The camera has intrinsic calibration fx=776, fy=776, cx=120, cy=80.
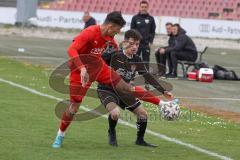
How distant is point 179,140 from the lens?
35.6ft

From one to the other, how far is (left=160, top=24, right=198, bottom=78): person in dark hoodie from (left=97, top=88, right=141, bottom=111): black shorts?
38.4 ft

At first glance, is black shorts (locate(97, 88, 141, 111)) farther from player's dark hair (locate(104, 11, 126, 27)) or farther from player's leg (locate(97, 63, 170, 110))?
player's dark hair (locate(104, 11, 126, 27))

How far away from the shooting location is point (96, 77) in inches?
392

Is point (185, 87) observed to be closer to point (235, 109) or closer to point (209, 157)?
point (235, 109)

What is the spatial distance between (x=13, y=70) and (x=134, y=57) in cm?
1197

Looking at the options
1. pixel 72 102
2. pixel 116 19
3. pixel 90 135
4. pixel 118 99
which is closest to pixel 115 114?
pixel 118 99

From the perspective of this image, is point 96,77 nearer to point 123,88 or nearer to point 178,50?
point 123,88

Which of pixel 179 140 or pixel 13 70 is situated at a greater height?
pixel 179 140

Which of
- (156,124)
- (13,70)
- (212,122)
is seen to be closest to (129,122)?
(156,124)

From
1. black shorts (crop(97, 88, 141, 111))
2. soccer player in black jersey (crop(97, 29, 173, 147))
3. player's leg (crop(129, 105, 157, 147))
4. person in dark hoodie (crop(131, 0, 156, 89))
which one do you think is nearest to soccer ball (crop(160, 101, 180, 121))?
soccer player in black jersey (crop(97, 29, 173, 147))

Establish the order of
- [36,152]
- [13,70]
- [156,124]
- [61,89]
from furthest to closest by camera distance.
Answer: [13,70] < [61,89] < [156,124] < [36,152]

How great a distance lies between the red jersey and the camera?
9397mm

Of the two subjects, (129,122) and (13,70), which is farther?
(13,70)

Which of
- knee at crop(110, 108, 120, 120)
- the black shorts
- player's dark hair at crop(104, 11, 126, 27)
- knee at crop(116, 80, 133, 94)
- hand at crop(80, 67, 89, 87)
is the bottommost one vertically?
knee at crop(110, 108, 120, 120)
